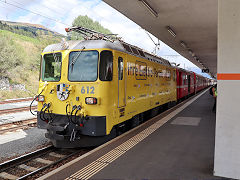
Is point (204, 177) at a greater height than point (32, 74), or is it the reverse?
point (32, 74)

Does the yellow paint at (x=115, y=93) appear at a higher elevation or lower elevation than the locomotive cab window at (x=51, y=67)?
lower

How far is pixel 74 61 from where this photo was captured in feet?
18.9

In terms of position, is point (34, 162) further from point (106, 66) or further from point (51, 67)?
point (106, 66)

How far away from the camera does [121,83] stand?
611 centimetres

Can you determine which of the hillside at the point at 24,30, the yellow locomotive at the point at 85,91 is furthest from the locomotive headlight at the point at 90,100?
the hillside at the point at 24,30

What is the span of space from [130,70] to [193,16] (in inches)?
162

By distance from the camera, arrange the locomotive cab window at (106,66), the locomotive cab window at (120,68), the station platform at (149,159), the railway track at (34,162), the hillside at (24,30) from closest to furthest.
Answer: the station platform at (149,159)
the railway track at (34,162)
the locomotive cab window at (106,66)
the locomotive cab window at (120,68)
the hillside at (24,30)

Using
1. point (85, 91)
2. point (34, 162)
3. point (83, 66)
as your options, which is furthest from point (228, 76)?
point (34, 162)

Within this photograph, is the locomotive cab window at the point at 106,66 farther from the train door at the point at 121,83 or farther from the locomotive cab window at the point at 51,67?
the locomotive cab window at the point at 51,67

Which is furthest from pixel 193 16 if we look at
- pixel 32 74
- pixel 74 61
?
pixel 32 74

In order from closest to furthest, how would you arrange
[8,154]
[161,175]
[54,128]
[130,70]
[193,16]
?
[161,175], [54,128], [8,154], [130,70], [193,16]

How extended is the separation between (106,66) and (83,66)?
2.20 ft

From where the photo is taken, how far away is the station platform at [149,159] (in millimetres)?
3672

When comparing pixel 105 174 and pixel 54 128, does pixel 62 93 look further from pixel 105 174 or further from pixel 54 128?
pixel 105 174
